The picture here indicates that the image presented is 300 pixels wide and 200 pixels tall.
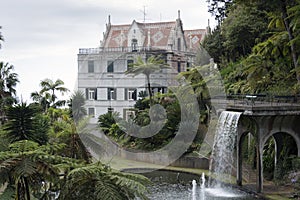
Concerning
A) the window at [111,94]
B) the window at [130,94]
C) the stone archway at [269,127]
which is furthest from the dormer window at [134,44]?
the stone archway at [269,127]

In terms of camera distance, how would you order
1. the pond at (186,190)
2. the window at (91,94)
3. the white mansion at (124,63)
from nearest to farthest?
1. the pond at (186,190)
2. the white mansion at (124,63)
3. the window at (91,94)

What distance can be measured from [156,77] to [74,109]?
19.8 ft

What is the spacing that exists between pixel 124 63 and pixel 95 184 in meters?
25.5

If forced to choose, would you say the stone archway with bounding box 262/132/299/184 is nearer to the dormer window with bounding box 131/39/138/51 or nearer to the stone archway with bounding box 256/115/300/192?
the stone archway with bounding box 256/115/300/192

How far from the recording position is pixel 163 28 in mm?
33781

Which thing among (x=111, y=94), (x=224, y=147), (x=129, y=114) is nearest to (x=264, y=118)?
(x=224, y=147)

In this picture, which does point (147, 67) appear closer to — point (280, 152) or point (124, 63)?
point (124, 63)

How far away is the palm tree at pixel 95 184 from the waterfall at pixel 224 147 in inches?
429

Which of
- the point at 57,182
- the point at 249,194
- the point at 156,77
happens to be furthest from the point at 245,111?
the point at 156,77

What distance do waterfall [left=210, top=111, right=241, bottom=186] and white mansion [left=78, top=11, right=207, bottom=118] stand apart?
10503mm

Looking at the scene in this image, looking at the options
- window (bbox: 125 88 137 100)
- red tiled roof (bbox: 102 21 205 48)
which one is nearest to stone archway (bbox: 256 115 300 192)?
window (bbox: 125 88 137 100)

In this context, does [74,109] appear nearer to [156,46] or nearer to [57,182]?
[156,46]

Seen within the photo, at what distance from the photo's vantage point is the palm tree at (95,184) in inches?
217

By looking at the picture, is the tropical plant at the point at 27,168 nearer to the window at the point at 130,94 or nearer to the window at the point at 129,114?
the window at the point at 129,114
